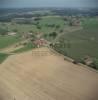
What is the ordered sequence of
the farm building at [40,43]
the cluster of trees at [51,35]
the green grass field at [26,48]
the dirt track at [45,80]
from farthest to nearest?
1. the cluster of trees at [51,35]
2. the farm building at [40,43]
3. the green grass field at [26,48]
4. the dirt track at [45,80]

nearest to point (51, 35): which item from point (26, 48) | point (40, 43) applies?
point (40, 43)

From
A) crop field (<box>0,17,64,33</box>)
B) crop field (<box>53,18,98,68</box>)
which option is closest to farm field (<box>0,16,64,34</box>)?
crop field (<box>0,17,64,33</box>)

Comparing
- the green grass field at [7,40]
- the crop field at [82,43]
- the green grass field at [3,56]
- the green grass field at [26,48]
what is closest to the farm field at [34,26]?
the green grass field at [7,40]

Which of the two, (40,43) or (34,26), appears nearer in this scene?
(40,43)

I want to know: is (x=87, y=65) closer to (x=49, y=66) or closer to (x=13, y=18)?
(x=49, y=66)

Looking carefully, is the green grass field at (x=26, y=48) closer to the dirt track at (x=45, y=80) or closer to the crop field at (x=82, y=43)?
the dirt track at (x=45, y=80)

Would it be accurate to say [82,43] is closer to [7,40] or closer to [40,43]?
[40,43]

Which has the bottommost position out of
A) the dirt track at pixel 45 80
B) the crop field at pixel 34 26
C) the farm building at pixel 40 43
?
the dirt track at pixel 45 80

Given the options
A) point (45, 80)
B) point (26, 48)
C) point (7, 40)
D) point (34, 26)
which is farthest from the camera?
point (34, 26)

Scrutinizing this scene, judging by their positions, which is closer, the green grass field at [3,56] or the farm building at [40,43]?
the green grass field at [3,56]

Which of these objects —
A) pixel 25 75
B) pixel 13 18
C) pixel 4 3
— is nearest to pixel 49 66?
pixel 25 75
